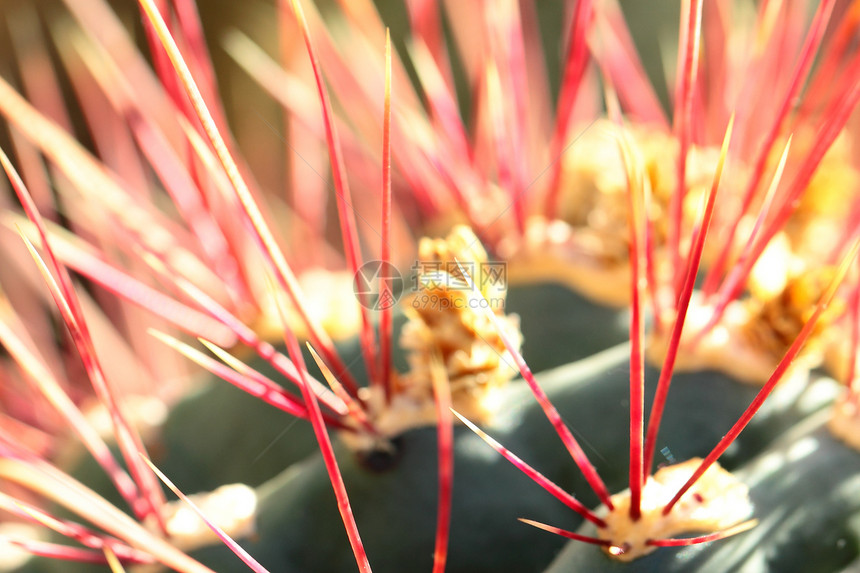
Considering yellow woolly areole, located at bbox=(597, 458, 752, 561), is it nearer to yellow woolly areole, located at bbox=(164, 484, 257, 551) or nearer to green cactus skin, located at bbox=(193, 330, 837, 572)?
green cactus skin, located at bbox=(193, 330, 837, 572)

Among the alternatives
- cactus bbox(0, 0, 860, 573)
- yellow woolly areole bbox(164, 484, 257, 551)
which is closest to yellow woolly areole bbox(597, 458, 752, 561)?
cactus bbox(0, 0, 860, 573)

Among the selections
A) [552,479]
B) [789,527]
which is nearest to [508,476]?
[552,479]

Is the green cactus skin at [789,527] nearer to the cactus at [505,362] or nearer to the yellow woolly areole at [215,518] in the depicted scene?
the cactus at [505,362]

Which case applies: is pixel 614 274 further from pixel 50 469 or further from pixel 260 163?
pixel 260 163

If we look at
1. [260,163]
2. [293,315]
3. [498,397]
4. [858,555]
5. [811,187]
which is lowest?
[858,555]

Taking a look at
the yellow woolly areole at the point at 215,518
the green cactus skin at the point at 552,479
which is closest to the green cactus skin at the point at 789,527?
the green cactus skin at the point at 552,479

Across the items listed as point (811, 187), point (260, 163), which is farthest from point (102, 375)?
point (260, 163)

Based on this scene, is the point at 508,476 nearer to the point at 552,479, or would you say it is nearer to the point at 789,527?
the point at 552,479

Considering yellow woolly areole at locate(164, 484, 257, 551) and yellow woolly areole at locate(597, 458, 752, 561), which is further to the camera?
yellow woolly areole at locate(164, 484, 257, 551)
